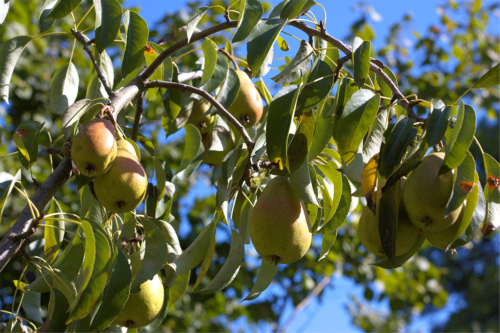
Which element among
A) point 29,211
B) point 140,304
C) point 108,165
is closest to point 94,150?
point 108,165

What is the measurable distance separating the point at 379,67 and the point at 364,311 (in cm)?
651

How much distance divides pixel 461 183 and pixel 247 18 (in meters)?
0.62

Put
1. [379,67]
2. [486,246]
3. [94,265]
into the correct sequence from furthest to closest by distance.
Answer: [486,246] → [379,67] → [94,265]

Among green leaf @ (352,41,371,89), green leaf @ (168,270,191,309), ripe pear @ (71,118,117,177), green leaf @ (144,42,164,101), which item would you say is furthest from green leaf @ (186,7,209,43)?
green leaf @ (168,270,191,309)

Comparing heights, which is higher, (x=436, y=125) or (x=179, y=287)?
(x=436, y=125)

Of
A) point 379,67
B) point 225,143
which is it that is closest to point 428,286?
point 225,143

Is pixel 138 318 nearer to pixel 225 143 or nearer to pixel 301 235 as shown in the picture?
pixel 301 235

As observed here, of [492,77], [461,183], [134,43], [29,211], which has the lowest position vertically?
[29,211]

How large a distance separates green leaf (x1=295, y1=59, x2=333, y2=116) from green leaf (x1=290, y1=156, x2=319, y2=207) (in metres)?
0.13

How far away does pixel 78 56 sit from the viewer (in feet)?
14.1

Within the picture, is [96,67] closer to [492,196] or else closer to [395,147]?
[395,147]

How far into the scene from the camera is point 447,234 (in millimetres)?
1057

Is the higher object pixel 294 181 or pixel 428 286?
pixel 428 286

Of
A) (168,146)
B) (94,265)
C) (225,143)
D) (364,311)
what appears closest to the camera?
(94,265)
